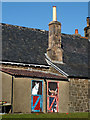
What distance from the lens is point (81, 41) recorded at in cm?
2788

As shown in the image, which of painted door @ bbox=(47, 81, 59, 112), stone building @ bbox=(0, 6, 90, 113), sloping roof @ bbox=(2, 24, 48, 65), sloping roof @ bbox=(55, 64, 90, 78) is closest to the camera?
stone building @ bbox=(0, 6, 90, 113)

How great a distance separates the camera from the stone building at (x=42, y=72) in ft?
55.4

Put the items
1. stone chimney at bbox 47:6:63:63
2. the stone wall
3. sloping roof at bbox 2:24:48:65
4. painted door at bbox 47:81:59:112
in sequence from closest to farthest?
painted door at bbox 47:81:59:112
the stone wall
sloping roof at bbox 2:24:48:65
stone chimney at bbox 47:6:63:63

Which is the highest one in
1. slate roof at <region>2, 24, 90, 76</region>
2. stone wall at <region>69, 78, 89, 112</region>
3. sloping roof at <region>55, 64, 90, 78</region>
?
slate roof at <region>2, 24, 90, 76</region>

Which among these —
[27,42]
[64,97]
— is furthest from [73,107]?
[27,42]

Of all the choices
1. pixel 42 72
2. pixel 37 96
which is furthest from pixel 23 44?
pixel 37 96

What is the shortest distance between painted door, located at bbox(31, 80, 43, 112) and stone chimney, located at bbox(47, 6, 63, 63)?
4.37 metres

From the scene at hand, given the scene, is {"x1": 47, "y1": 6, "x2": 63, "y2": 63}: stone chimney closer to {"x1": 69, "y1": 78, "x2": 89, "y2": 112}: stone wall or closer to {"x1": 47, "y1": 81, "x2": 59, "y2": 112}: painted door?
{"x1": 69, "y1": 78, "x2": 89, "y2": 112}: stone wall

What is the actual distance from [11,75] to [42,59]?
5.31 meters

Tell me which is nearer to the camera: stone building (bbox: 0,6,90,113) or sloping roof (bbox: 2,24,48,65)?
stone building (bbox: 0,6,90,113)

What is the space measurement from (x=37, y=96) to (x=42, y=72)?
10.1 feet

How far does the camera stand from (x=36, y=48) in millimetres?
22859

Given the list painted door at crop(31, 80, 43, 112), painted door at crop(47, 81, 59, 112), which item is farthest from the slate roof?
painted door at crop(31, 80, 43, 112)

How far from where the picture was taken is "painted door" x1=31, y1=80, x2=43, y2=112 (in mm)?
17442
